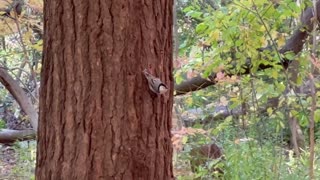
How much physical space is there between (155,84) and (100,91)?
0.15 metres

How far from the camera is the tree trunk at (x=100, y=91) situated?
4.25 feet

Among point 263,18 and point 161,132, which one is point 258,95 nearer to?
point 263,18

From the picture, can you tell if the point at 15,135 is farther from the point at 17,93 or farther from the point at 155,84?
the point at 155,84

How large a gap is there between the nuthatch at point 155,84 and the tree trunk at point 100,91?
0.02m

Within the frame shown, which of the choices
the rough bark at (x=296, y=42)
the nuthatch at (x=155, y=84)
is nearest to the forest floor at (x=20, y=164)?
the rough bark at (x=296, y=42)

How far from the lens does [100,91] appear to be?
129cm

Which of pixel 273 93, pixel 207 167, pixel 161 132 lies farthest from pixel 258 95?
pixel 161 132

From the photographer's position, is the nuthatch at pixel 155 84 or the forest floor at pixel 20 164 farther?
the forest floor at pixel 20 164

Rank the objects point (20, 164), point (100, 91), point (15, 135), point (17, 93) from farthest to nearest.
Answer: point (15, 135), point (20, 164), point (17, 93), point (100, 91)

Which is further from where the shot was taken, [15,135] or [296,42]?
[15,135]

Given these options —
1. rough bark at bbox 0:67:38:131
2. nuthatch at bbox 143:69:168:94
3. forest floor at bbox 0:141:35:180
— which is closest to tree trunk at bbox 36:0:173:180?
nuthatch at bbox 143:69:168:94

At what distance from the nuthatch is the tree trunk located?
0.02 meters

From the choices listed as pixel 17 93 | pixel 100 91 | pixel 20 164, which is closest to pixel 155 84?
pixel 100 91

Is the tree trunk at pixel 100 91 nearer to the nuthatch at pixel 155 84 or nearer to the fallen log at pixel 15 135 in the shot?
A: the nuthatch at pixel 155 84
